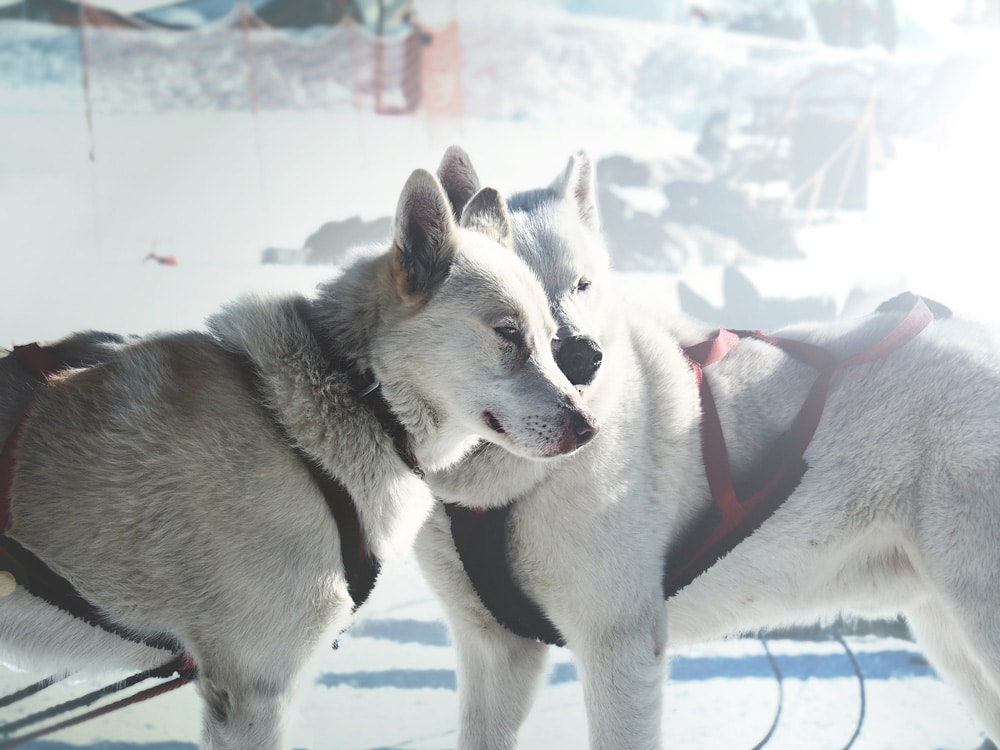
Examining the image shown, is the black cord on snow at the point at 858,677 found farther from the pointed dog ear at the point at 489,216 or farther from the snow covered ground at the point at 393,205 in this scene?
the pointed dog ear at the point at 489,216

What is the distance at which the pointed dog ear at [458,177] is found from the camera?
A: 6.68 ft

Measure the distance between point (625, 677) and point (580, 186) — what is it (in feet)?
4.62

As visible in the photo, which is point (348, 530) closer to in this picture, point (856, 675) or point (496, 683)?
point (496, 683)

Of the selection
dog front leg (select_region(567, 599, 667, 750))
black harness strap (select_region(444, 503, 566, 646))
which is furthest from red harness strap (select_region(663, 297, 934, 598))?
black harness strap (select_region(444, 503, 566, 646))

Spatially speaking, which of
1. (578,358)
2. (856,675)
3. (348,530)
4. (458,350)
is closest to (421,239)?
(458,350)

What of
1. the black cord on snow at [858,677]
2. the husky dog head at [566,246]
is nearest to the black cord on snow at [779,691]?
the black cord on snow at [858,677]

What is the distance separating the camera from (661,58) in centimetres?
396

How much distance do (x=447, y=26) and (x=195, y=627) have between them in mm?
3012

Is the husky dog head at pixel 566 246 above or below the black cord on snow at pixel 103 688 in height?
above

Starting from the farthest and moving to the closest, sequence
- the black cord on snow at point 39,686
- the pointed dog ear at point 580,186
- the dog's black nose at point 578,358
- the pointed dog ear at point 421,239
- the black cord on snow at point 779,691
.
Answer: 1. the black cord on snow at point 779,691
2. the pointed dog ear at point 580,186
3. the dog's black nose at point 578,358
4. the black cord on snow at point 39,686
5. the pointed dog ear at point 421,239

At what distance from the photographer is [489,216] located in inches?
74.6

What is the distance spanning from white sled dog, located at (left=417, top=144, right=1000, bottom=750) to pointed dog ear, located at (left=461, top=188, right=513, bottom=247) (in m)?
0.18

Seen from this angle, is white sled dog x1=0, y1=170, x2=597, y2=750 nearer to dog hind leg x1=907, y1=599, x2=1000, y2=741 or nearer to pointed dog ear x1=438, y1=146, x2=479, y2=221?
pointed dog ear x1=438, y1=146, x2=479, y2=221

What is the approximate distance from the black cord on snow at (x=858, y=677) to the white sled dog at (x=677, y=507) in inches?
38.4
